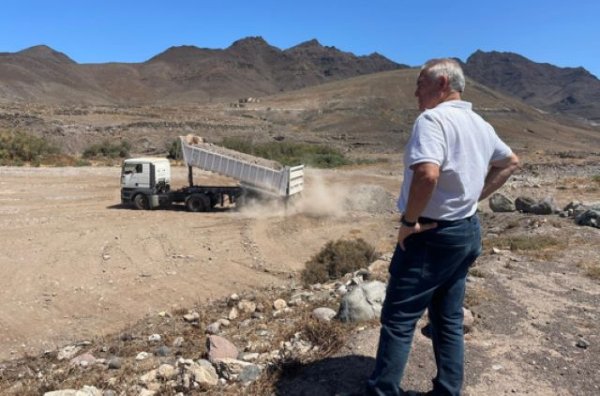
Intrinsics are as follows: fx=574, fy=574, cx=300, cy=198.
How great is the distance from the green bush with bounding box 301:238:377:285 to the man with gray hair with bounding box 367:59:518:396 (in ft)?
25.3

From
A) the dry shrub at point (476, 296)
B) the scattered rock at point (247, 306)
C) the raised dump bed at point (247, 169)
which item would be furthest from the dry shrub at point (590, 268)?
the raised dump bed at point (247, 169)

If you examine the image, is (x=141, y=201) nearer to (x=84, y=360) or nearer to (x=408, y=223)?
(x=84, y=360)

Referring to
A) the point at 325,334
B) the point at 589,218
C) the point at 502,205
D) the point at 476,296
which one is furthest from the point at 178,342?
the point at 502,205

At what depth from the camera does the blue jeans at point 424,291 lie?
3846mm

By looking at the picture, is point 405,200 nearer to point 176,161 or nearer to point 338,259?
point 338,259

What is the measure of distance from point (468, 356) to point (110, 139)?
146 ft

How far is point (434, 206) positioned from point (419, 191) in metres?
0.27

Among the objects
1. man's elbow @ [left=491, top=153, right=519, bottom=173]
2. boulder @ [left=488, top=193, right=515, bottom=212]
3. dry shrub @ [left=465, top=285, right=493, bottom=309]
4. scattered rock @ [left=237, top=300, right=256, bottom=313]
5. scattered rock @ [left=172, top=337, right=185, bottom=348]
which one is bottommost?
A: scattered rock @ [left=237, top=300, right=256, bottom=313]

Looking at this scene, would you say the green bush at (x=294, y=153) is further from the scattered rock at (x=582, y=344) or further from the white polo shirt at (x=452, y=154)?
the white polo shirt at (x=452, y=154)

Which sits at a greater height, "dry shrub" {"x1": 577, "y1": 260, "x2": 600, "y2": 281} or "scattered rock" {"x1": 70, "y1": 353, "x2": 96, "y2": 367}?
"dry shrub" {"x1": 577, "y1": 260, "x2": 600, "y2": 281}

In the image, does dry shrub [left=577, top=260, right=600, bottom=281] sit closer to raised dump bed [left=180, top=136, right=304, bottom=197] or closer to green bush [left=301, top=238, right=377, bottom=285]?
green bush [left=301, top=238, right=377, bottom=285]

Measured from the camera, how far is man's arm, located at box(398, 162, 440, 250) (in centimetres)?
350

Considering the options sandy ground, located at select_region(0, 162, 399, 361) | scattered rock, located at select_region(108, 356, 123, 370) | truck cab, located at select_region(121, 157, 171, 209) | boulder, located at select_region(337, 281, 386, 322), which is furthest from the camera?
truck cab, located at select_region(121, 157, 171, 209)

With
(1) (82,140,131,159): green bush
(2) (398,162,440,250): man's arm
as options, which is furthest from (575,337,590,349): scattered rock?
(1) (82,140,131,159): green bush
